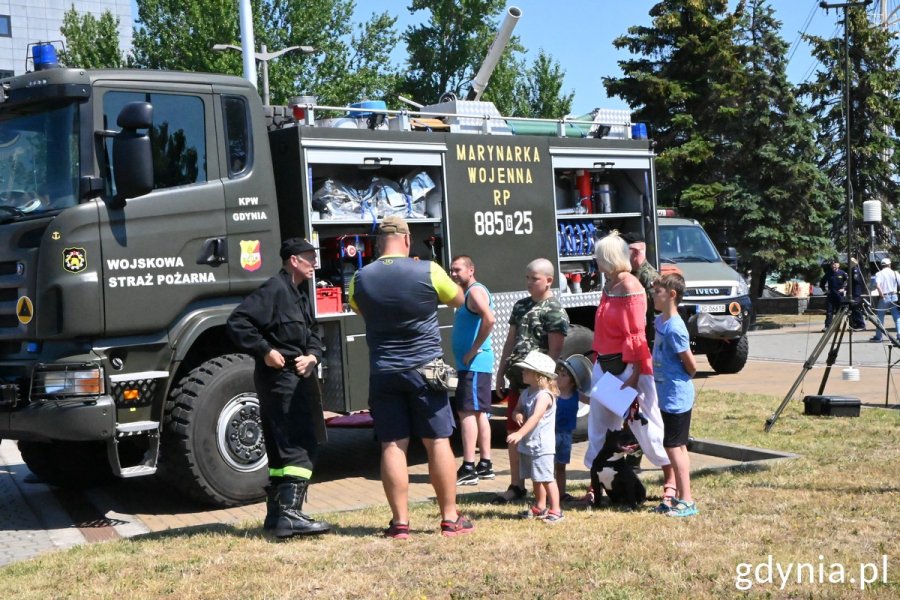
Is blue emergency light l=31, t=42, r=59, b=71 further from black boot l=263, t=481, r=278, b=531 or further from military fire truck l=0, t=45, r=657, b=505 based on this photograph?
black boot l=263, t=481, r=278, b=531

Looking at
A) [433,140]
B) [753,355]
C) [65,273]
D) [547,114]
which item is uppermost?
[547,114]

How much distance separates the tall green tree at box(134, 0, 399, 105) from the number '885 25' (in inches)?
918

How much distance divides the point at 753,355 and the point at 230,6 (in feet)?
64.9

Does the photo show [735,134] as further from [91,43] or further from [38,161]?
[38,161]

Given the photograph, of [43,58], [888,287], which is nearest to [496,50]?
[43,58]

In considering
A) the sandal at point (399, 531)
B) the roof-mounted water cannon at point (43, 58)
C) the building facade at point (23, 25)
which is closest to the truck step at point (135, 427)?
the sandal at point (399, 531)

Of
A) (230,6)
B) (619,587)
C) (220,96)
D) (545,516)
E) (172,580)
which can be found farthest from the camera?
(230,6)

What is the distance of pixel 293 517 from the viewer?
659cm

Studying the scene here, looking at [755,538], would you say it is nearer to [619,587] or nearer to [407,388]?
[619,587]

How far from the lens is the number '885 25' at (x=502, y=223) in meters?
9.77

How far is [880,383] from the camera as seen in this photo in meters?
14.2

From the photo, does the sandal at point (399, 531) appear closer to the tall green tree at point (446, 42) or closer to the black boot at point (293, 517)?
the black boot at point (293, 517)

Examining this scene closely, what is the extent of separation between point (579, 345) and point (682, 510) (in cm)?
375

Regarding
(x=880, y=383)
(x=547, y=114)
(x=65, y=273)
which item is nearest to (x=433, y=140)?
(x=65, y=273)
